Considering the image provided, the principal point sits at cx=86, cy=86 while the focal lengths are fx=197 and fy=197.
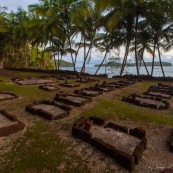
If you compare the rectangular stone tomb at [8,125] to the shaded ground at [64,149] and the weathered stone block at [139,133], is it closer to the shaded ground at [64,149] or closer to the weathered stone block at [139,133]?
the shaded ground at [64,149]

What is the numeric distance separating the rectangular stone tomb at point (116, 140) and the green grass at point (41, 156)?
471mm

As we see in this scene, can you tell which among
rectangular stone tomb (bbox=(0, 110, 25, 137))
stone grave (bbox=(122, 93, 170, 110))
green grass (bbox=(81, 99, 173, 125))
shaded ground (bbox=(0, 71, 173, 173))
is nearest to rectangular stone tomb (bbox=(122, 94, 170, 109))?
stone grave (bbox=(122, 93, 170, 110))

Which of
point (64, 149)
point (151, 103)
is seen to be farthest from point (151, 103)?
point (64, 149)

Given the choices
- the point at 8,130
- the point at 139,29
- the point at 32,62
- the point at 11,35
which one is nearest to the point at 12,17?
the point at 11,35

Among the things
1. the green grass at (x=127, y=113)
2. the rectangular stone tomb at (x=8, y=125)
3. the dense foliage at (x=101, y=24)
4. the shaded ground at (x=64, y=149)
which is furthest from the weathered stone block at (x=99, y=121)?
the dense foliage at (x=101, y=24)

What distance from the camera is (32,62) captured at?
37844 millimetres

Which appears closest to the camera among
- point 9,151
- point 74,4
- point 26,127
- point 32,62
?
point 9,151

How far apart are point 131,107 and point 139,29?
1585 cm

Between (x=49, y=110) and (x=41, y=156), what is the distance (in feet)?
8.56

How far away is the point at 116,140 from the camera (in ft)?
13.8

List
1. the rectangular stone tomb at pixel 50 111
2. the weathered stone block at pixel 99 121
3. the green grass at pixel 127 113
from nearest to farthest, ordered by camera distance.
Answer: the weathered stone block at pixel 99 121, the rectangular stone tomb at pixel 50 111, the green grass at pixel 127 113

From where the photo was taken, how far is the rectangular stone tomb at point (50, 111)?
552cm

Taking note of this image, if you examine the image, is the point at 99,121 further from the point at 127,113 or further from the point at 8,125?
the point at 8,125

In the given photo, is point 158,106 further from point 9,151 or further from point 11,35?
point 11,35
